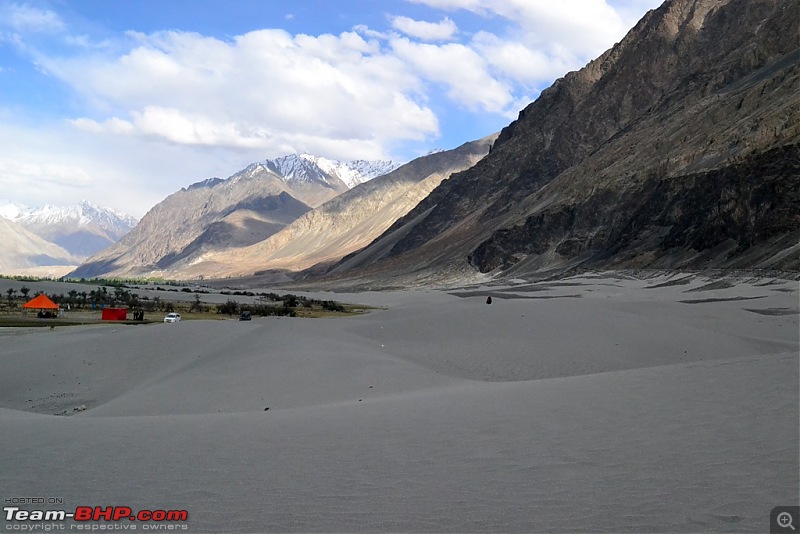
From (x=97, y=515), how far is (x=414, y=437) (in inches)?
151

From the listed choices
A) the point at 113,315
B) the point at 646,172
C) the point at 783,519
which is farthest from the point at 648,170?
the point at 783,519

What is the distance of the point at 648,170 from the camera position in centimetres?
6900

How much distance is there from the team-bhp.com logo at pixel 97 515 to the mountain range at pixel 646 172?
1571 inches

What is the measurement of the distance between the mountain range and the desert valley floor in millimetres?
31968

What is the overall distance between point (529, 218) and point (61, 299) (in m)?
54.8

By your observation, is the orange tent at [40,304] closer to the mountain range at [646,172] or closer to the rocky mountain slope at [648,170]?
the rocky mountain slope at [648,170]

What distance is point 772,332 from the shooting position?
803 inches

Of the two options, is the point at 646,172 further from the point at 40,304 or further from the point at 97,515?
the point at 97,515

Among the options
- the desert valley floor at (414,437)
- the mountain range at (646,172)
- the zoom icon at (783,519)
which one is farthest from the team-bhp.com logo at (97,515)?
the mountain range at (646,172)

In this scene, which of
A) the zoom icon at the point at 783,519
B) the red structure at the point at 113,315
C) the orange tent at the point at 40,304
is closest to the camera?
the zoom icon at the point at 783,519

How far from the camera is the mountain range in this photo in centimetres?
4931

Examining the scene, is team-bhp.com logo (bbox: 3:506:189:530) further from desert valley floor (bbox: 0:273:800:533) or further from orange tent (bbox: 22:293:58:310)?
orange tent (bbox: 22:293:58:310)

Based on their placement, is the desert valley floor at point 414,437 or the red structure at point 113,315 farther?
the red structure at point 113,315

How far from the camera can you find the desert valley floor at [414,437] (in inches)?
221
